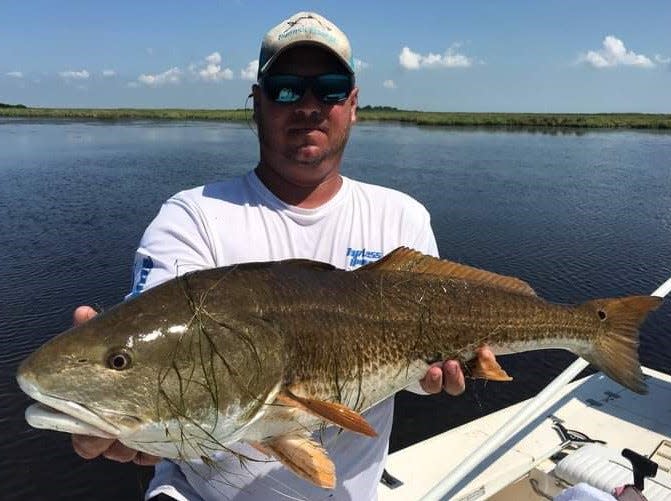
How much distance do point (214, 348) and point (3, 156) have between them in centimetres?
4473

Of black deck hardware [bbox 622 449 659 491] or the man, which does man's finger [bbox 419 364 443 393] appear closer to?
the man

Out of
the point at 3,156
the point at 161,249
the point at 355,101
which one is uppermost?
the point at 355,101

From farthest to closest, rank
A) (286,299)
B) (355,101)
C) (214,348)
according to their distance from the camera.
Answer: (355,101), (286,299), (214,348)

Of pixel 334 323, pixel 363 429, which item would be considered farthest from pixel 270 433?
pixel 334 323

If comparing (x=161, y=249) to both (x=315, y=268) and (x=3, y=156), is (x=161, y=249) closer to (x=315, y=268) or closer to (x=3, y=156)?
(x=315, y=268)

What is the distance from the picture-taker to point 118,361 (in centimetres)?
236

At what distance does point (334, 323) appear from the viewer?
2.85 m

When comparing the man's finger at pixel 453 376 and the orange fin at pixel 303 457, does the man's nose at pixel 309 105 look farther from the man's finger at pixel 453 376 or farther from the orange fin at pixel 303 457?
the orange fin at pixel 303 457

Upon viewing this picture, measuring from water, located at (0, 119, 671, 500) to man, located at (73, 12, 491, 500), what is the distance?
3.29 feet

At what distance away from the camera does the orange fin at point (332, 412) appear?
248 centimetres

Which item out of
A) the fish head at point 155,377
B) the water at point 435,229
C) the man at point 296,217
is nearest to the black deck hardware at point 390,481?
the water at point 435,229

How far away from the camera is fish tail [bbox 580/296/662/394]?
151 inches

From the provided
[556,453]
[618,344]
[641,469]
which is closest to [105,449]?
[618,344]

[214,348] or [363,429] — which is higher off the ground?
[214,348]
